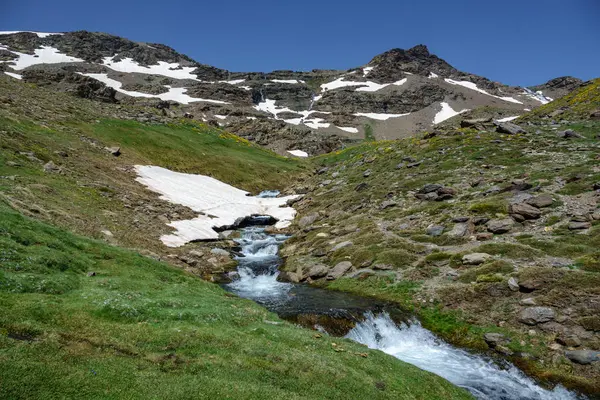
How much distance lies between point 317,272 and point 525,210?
21.0 meters

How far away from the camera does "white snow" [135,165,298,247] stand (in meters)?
46.1

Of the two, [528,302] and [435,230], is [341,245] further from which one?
[528,302]

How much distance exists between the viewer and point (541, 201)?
3609 centimetres

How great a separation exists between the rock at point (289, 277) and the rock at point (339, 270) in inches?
126

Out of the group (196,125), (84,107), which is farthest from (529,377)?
(196,125)

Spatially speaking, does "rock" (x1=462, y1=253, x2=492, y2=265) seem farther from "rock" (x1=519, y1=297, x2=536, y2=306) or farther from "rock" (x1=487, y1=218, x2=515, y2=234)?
"rock" (x1=519, y1=297, x2=536, y2=306)

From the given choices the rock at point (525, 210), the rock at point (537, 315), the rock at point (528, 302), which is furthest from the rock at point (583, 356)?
the rock at point (525, 210)

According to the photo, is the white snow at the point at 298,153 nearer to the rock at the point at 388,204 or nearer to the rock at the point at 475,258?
the rock at the point at 388,204

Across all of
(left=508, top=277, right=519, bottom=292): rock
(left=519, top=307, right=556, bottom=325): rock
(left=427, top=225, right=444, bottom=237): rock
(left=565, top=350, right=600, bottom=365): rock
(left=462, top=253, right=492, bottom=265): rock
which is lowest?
(left=565, top=350, right=600, bottom=365): rock

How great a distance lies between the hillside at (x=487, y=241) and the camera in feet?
75.2

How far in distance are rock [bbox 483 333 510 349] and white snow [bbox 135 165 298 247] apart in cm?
3100

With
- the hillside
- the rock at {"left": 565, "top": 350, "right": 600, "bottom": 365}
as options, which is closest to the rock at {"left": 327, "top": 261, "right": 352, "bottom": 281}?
the hillside

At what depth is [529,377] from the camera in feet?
65.2

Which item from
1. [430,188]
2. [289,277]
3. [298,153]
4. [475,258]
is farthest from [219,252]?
[298,153]
